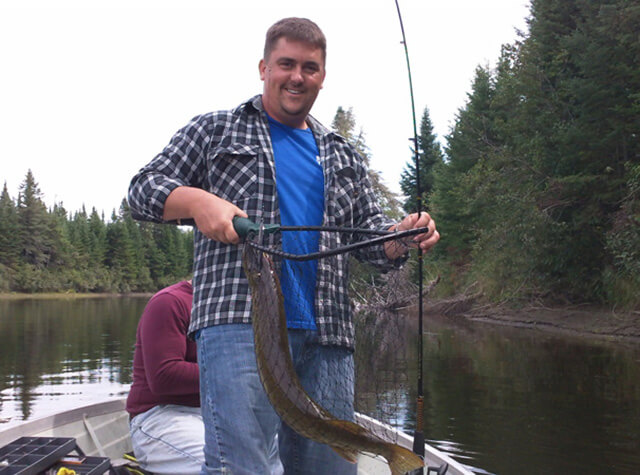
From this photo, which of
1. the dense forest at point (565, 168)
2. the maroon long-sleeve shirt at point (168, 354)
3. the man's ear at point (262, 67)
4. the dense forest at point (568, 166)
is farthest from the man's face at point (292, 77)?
the dense forest at point (568, 166)

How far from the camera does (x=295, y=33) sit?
7.88 feet

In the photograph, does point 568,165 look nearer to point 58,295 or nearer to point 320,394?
point 320,394

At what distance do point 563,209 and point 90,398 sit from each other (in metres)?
18.6

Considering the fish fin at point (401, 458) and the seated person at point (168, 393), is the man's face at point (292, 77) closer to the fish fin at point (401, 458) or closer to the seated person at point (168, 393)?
the fish fin at point (401, 458)

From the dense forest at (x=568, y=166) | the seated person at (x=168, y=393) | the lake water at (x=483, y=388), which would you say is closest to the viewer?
the seated person at (x=168, y=393)

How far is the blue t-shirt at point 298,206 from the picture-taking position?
241 centimetres

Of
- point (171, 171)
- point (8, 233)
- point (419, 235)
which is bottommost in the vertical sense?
point (419, 235)

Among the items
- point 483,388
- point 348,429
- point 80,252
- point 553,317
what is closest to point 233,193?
point 348,429

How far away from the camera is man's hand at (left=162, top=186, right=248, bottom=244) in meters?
2.10

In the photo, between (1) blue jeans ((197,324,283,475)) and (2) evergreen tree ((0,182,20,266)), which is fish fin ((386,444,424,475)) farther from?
(2) evergreen tree ((0,182,20,266))

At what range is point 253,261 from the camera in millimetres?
2193

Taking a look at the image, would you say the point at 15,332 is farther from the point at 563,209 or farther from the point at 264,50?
the point at 264,50

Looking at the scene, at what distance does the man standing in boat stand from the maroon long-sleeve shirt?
1444 millimetres

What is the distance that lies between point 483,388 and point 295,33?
1169 cm
